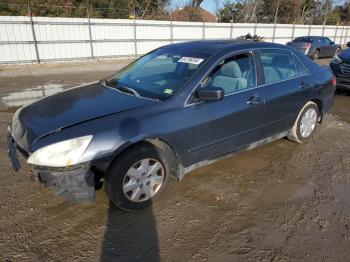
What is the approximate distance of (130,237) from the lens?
285 centimetres

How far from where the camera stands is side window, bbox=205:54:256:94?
11.9ft

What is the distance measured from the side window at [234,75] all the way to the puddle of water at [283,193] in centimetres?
122

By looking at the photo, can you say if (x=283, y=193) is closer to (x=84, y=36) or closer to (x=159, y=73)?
(x=159, y=73)

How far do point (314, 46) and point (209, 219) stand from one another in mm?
19200

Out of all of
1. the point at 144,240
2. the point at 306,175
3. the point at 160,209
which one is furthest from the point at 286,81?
the point at 144,240

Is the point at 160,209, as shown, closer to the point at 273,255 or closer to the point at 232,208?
the point at 232,208

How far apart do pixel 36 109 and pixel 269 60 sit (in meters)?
2.91

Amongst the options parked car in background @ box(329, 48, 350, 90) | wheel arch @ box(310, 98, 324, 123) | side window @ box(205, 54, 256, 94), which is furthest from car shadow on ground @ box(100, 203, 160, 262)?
parked car in background @ box(329, 48, 350, 90)

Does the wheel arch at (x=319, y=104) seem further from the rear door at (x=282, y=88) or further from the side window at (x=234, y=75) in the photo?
the side window at (x=234, y=75)

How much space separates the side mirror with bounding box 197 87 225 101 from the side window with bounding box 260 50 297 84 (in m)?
1.10

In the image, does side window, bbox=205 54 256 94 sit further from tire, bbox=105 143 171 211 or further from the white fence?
the white fence

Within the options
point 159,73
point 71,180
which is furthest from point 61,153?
point 159,73

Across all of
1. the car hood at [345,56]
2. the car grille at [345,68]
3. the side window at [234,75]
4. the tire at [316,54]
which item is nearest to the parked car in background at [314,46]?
the tire at [316,54]

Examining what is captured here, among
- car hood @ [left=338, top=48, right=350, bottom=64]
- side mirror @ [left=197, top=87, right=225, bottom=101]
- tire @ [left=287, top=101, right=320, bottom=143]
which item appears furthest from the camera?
car hood @ [left=338, top=48, right=350, bottom=64]
